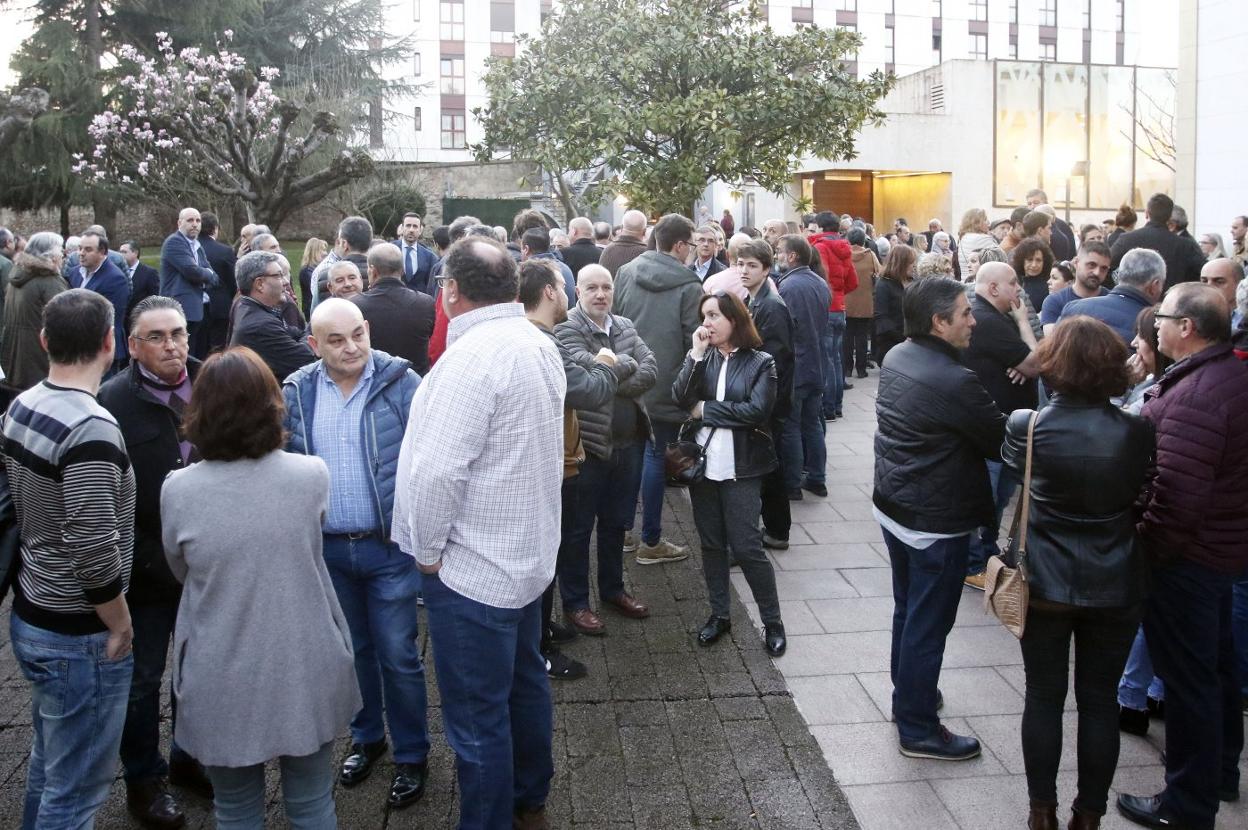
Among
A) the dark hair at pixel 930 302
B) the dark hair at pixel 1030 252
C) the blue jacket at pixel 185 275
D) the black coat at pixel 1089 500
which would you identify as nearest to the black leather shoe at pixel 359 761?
the black coat at pixel 1089 500

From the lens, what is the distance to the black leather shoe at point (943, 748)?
4.34m

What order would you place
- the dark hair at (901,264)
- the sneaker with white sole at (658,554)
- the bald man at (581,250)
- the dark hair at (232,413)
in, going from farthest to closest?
the dark hair at (901,264)
the bald man at (581,250)
the sneaker with white sole at (658,554)
the dark hair at (232,413)

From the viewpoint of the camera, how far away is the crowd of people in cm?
308

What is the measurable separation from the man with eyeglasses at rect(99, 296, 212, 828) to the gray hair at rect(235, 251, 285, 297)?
1433mm

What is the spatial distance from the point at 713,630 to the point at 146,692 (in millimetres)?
2737

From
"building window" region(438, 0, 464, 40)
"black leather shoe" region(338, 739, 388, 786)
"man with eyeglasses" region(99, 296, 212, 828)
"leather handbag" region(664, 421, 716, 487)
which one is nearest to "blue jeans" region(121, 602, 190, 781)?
"man with eyeglasses" region(99, 296, 212, 828)

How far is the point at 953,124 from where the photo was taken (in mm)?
32219

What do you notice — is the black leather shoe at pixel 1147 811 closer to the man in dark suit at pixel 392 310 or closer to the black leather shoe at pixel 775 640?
the black leather shoe at pixel 775 640

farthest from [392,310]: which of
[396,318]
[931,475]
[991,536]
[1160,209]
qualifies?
[1160,209]

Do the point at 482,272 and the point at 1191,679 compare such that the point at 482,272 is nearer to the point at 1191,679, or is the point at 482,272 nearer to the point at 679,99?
the point at 1191,679

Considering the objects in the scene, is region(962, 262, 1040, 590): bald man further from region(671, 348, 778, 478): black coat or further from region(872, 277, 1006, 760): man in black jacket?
region(872, 277, 1006, 760): man in black jacket

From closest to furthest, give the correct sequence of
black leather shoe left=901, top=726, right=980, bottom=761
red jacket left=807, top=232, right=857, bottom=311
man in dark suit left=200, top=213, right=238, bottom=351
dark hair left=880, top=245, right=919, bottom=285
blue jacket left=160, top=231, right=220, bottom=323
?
black leather shoe left=901, top=726, right=980, bottom=761, dark hair left=880, top=245, right=919, bottom=285, blue jacket left=160, top=231, right=220, bottom=323, man in dark suit left=200, top=213, right=238, bottom=351, red jacket left=807, top=232, right=857, bottom=311

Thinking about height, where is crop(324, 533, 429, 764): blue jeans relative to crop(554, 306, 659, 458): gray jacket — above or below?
below

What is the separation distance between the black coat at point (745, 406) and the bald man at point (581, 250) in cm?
427
